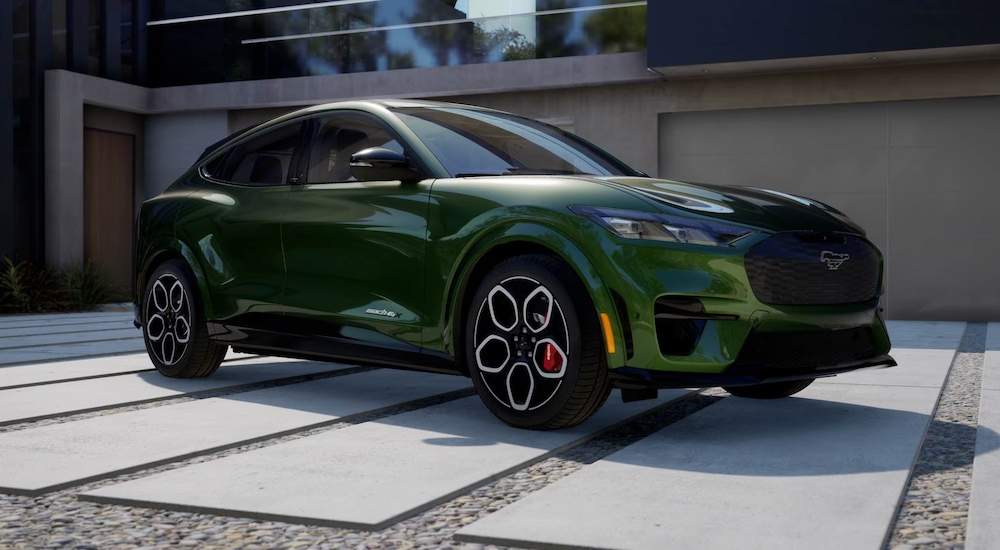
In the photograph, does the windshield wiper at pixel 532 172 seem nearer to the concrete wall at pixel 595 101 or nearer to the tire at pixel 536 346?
the tire at pixel 536 346

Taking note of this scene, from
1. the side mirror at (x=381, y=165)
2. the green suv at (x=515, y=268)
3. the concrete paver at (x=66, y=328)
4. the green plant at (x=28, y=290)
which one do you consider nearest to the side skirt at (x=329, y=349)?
the green suv at (x=515, y=268)

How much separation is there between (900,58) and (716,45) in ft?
7.53

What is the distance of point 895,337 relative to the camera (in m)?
10.5

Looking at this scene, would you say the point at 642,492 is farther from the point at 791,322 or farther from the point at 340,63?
the point at 340,63

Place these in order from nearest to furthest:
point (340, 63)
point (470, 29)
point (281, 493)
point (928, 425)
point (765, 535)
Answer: point (765, 535)
point (281, 493)
point (928, 425)
point (470, 29)
point (340, 63)

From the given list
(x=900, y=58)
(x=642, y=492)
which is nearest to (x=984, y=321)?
(x=900, y=58)

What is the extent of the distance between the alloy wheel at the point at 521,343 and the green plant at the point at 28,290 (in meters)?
12.6

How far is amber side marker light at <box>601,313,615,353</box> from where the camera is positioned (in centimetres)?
426

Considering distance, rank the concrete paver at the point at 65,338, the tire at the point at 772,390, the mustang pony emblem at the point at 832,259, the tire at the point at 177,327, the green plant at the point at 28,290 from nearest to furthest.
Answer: the mustang pony emblem at the point at 832,259
the tire at the point at 772,390
the tire at the point at 177,327
the concrete paver at the point at 65,338
the green plant at the point at 28,290

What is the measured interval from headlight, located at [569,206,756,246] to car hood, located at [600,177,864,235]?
54 millimetres

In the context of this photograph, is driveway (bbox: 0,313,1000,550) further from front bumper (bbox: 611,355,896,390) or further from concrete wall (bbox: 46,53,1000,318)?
concrete wall (bbox: 46,53,1000,318)

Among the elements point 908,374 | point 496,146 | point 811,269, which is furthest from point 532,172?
point 908,374

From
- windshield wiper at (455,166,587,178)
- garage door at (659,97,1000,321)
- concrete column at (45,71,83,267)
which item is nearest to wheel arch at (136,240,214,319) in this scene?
windshield wiper at (455,166,587,178)

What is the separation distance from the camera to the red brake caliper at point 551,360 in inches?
173
